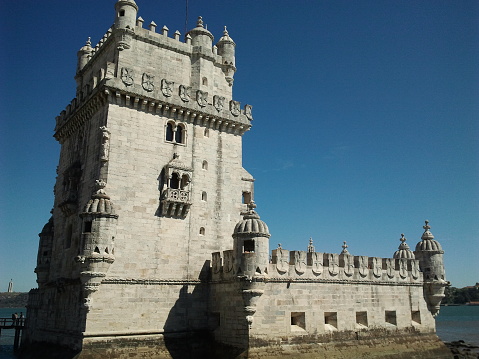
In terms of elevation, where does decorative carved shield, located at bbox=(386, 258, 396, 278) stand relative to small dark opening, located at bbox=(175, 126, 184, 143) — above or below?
below

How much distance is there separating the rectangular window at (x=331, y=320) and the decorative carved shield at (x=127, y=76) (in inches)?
703

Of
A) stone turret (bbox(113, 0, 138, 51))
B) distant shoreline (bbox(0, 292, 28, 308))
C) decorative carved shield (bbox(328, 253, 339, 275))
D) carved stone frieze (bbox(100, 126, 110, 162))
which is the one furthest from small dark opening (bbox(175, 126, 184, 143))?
distant shoreline (bbox(0, 292, 28, 308))

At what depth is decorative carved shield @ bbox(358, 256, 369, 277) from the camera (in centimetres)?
2772

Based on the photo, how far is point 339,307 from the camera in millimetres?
26031

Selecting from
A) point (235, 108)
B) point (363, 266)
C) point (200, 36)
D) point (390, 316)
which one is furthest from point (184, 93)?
point (390, 316)

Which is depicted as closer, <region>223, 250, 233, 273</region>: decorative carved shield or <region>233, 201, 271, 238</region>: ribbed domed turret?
<region>233, 201, 271, 238</region>: ribbed domed turret

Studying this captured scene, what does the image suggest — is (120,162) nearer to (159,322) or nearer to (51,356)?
(159,322)

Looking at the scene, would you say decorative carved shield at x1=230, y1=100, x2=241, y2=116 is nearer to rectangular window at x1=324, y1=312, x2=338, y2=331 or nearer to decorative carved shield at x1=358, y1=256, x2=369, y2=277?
decorative carved shield at x1=358, y1=256, x2=369, y2=277

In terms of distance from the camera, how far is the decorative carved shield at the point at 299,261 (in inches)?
973

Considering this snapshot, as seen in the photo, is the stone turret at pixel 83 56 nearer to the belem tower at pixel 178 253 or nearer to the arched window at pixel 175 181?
the belem tower at pixel 178 253

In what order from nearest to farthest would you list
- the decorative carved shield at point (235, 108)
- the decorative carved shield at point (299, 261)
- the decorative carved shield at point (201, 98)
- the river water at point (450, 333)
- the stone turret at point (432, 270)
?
1. the decorative carved shield at point (299, 261)
2. the decorative carved shield at point (201, 98)
3. the decorative carved shield at point (235, 108)
4. the stone turret at point (432, 270)
5. the river water at point (450, 333)

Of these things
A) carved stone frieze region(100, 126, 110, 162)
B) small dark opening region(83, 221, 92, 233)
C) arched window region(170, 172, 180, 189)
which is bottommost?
small dark opening region(83, 221, 92, 233)

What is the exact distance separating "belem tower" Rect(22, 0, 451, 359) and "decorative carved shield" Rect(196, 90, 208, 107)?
0.46ft

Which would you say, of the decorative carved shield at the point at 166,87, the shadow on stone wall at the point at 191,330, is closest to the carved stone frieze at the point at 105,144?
the decorative carved shield at the point at 166,87
